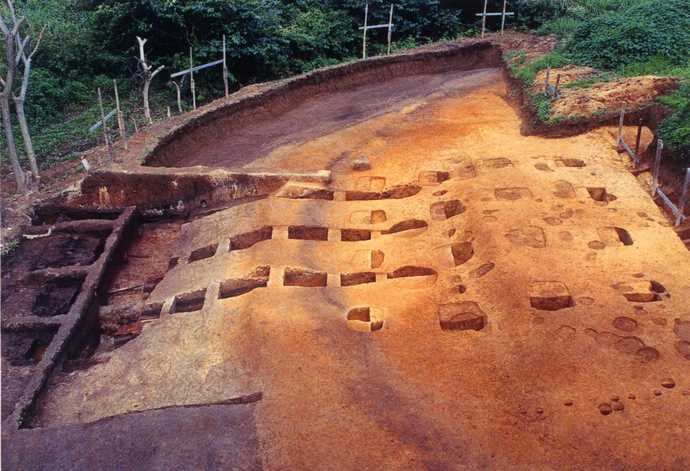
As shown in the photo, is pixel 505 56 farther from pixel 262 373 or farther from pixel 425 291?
pixel 262 373

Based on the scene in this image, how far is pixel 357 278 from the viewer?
31.7 feet

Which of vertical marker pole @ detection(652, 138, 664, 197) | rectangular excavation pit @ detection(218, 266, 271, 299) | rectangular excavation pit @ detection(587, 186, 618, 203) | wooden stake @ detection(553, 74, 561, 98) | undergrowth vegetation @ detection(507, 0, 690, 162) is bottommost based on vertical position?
rectangular excavation pit @ detection(218, 266, 271, 299)

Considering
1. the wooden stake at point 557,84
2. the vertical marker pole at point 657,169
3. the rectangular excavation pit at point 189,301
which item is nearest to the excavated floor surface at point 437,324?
the rectangular excavation pit at point 189,301

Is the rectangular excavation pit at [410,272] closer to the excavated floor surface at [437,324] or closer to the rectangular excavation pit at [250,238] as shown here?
the excavated floor surface at [437,324]

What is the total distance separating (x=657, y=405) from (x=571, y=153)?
666 cm

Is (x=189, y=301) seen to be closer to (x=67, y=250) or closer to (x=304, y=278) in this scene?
(x=304, y=278)

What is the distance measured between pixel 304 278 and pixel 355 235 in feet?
5.18

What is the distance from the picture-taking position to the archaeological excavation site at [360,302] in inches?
255

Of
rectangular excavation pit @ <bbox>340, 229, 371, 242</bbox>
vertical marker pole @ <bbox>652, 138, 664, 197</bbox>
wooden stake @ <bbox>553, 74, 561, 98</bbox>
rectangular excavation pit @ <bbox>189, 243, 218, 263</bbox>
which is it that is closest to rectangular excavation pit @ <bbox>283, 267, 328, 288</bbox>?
rectangular excavation pit @ <bbox>340, 229, 371, 242</bbox>

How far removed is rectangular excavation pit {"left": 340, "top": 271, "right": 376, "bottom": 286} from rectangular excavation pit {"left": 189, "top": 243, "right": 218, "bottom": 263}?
2366 mm

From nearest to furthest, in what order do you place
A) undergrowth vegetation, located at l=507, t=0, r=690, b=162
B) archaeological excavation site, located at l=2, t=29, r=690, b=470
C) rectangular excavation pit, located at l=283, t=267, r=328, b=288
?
archaeological excavation site, located at l=2, t=29, r=690, b=470 → rectangular excavation pit, located at l=283, t=267, r=328, b=288 → undergrowth vegetation, located at l=507, t=0, r=690, b=162

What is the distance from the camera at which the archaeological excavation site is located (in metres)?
6.46

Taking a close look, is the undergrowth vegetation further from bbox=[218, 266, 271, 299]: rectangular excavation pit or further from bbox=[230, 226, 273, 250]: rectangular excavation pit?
bbox=[218, 266, 271, 299]: rectangular excavation pit

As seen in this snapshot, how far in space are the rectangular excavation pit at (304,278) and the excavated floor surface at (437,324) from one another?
0.8 inches
